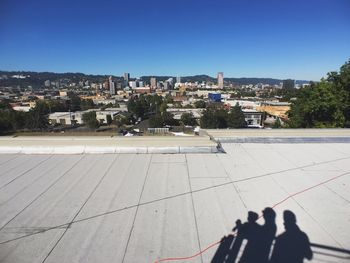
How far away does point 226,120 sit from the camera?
38.1 m

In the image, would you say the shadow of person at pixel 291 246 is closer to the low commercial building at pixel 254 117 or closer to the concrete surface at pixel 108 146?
the concrete surface at pixel 108 146

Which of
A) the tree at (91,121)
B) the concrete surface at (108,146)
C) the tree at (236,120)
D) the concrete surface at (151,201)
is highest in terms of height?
the concrete surface at (108,146)

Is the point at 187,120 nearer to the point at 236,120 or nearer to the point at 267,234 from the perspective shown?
the point at 236,120

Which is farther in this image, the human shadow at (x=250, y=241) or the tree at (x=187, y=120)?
the tree at (x=187, y=120)

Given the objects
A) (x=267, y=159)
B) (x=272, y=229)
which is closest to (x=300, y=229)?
(x=272, y=229)

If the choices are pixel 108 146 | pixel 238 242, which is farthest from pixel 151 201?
pixel 108 146

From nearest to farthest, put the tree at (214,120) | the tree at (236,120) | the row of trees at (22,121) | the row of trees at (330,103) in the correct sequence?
the row of trees at (330,103) < the tree at (214,120) < the tree at (236,120) < the row of trees at (22,121)

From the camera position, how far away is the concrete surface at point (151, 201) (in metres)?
2.68

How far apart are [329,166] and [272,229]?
9.70 feet

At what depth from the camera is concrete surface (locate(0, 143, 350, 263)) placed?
2678 millimetres

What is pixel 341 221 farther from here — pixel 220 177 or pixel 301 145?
pixel 301 145

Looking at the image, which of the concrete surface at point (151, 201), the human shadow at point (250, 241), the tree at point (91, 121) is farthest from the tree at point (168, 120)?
the human shadow at point (250, 241)

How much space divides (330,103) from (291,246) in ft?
47.2

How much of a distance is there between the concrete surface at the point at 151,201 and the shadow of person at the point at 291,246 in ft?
0.30
